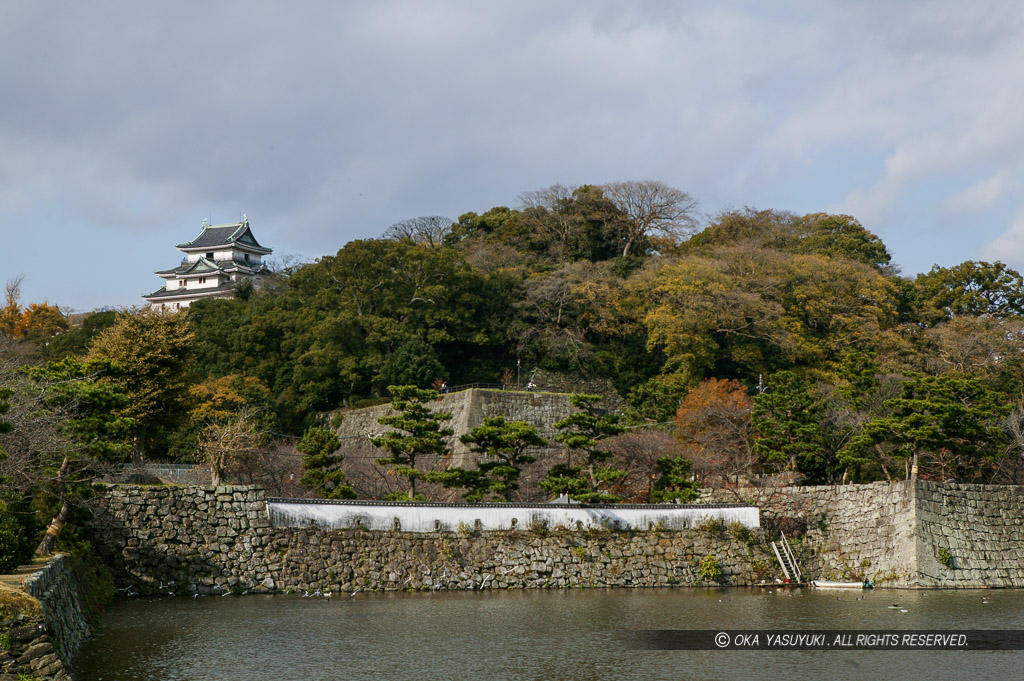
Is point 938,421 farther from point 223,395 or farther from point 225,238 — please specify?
point 225,238

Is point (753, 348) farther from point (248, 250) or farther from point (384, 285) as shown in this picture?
point (248, 250)

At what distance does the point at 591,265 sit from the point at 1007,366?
54.2 ft

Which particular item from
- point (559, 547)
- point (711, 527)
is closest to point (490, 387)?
point (711, 527)

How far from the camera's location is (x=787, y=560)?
74.2 ft

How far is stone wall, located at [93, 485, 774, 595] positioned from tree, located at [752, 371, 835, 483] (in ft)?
13.0

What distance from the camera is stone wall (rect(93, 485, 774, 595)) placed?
18.5 m

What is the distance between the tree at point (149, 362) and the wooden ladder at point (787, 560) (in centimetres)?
1717

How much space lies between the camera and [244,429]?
92.9ft

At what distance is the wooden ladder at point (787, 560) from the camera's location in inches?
871

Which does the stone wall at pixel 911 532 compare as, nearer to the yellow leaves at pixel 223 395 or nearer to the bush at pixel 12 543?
the bush at pixel 12 543

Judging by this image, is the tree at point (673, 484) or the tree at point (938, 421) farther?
the tree at point (673, 484)

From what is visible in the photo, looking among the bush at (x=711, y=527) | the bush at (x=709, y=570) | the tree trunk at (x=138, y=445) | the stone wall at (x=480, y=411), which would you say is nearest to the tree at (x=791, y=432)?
the bush at (x=711, y=527)

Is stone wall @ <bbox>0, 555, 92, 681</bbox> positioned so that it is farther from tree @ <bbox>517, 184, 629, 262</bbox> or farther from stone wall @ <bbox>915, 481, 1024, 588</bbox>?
tree @ <bbox>517, 184, 629, 262</bbox>

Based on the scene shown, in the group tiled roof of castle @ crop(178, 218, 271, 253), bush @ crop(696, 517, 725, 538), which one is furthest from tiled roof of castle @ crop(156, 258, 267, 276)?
bush @ crop(696, 517, 725, 538)
